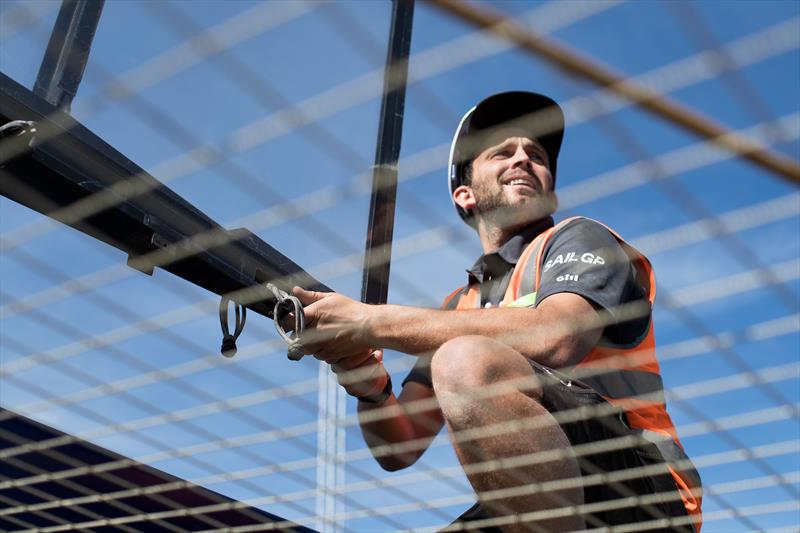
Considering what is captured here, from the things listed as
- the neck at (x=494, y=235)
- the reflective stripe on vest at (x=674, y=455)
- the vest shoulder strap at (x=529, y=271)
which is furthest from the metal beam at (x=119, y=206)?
the neck at (x=494, y=235)

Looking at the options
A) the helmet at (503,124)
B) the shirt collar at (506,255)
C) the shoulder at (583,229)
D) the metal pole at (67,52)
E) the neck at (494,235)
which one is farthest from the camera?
the helmet at (503,124)

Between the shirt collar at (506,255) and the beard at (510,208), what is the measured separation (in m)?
0.02

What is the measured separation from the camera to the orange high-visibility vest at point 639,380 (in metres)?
1.50

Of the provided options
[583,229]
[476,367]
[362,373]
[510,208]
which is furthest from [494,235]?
[476,367]

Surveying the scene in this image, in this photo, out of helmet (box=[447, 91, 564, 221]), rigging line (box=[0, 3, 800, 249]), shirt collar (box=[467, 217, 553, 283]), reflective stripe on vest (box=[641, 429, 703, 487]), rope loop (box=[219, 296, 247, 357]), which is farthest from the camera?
helmet (box=[447, 91, 564, 221])

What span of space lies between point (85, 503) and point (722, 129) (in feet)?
5.37

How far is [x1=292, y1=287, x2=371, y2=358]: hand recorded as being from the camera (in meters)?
1.37

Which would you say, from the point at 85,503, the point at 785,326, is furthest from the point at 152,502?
the point at 785,326

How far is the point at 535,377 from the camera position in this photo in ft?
4.19

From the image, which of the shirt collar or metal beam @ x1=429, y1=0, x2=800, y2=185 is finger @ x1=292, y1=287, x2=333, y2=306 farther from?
the shirt collar

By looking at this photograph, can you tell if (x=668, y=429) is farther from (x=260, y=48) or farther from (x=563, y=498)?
(x=260, y=48)

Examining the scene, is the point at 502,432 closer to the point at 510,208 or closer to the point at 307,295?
the point at 307,295

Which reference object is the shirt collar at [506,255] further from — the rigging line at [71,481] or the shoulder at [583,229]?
the rigging line at [71,481]

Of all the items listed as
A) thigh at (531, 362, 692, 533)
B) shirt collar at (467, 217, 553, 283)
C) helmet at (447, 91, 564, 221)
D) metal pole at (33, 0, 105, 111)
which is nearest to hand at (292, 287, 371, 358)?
thigh at (531, 362, 692, 533)
